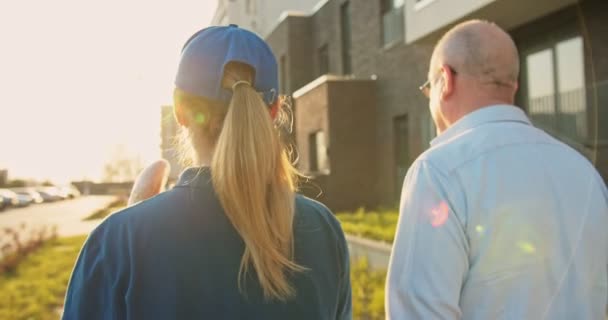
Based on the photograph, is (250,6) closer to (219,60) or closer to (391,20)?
(391,20)

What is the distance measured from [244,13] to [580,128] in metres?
34.6

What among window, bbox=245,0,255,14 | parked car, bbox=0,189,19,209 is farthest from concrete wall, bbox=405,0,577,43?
parked car, bbox=0,189,19,209

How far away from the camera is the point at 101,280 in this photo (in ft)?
5.20

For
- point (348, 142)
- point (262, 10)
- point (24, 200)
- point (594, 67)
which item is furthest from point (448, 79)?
point (24, 200)

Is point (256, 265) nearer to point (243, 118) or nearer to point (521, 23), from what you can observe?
point (243, 118)

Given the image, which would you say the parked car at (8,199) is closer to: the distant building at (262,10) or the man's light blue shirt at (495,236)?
the distant building at (262,10)

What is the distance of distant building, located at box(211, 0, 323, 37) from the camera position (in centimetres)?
3606

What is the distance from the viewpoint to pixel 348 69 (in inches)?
853

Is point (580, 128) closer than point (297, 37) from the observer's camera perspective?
Yes

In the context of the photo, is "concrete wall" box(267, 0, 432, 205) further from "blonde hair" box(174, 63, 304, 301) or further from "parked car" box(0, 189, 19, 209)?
"parked car" box(0, 189, 19, 209)

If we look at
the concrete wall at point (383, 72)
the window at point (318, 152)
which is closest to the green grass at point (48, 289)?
the concrete wall at point (383, 72)

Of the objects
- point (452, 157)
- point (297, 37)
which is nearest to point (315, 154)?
point (297, 37)

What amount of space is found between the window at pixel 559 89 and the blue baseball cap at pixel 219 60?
9088 millimetres

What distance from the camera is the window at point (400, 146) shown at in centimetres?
1750
